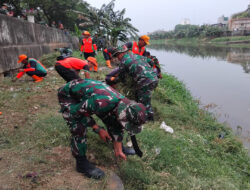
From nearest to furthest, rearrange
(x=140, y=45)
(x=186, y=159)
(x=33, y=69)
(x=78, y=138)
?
(x=78, y=138), (x=186, y=159), (x=140, y=45), (x=33, y=69)

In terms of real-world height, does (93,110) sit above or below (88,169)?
above

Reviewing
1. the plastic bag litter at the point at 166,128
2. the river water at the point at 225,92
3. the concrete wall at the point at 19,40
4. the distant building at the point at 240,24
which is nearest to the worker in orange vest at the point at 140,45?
the plastic bag litter at the point at 166,128

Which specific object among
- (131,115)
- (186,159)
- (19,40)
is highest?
(19,40)

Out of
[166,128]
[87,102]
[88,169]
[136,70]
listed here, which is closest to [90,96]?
[87,102]

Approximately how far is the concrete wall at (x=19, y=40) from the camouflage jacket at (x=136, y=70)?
13.9 feet

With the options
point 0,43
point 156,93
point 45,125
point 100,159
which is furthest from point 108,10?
point 100,159

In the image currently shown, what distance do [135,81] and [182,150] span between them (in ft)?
4.17

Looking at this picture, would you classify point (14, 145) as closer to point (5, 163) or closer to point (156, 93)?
point (5, 163)

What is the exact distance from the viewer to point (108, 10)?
37.4 ft

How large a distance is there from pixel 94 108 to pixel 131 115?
307mm

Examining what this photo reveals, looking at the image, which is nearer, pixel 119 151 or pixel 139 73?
pixel 119 151

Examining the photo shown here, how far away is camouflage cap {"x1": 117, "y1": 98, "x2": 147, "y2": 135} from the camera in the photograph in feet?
5.40

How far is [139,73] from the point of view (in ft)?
11.3

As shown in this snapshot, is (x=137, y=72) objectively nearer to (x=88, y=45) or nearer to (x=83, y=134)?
(x=83, y=134)
